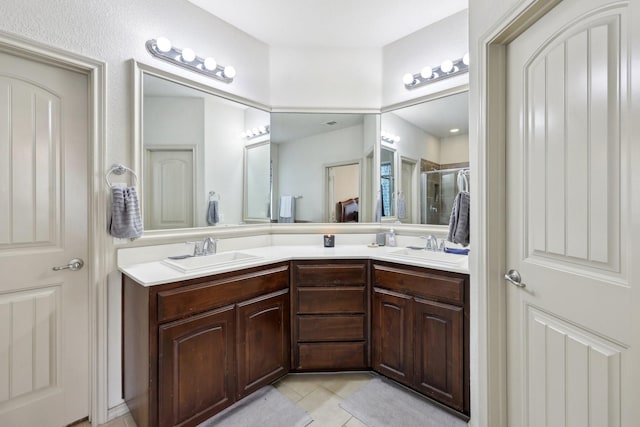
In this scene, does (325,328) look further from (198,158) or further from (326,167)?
(198,158)

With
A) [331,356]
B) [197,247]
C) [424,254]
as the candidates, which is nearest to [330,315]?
[331,356]

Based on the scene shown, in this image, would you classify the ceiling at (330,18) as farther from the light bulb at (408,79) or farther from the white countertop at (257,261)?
the white countertop at (257,261)

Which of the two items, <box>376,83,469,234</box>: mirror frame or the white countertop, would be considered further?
<box>376,83,469,234</box>: mirror frame

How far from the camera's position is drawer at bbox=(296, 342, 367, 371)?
1.94 meters

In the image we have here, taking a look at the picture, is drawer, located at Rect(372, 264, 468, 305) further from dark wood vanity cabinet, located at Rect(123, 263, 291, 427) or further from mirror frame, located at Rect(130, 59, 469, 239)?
dark wood vanity cabinet, located at Rect(123, 263, 291, 427)

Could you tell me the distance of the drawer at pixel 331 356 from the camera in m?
1.94

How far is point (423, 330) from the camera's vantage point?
1.69 m

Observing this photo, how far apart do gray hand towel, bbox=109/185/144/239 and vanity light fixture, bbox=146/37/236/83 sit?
2.97 feet

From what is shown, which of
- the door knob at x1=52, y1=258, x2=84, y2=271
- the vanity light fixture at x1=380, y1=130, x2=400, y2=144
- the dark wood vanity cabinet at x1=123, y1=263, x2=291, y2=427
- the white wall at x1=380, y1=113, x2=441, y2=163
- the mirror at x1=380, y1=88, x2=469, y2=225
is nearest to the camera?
the dark wood vanity cabinet at x1=123, y1=263, x2=291, y2=427

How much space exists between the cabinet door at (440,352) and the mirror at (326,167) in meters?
1.05

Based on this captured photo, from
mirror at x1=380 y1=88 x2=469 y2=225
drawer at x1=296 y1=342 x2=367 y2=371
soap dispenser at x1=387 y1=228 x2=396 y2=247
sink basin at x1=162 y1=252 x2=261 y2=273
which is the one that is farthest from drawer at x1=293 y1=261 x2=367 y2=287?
mirror at x1=380 y1=88 x2=469 y2=225

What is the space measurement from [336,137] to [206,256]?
146 cm

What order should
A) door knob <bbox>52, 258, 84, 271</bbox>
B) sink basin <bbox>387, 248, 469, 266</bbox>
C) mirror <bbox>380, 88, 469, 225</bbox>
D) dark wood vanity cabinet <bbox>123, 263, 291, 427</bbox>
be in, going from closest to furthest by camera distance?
dark wood vanity cabinet <bbox>123, 263, 291, 427</bbox>, door knob <bbox>52, 258, 84, 271</bbox>, sink basin <bbox>387, 248, 469, 266</bbox>, mirror <bbox>380, 88, 469, 225</bbox>

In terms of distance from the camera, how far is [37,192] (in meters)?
1.45
